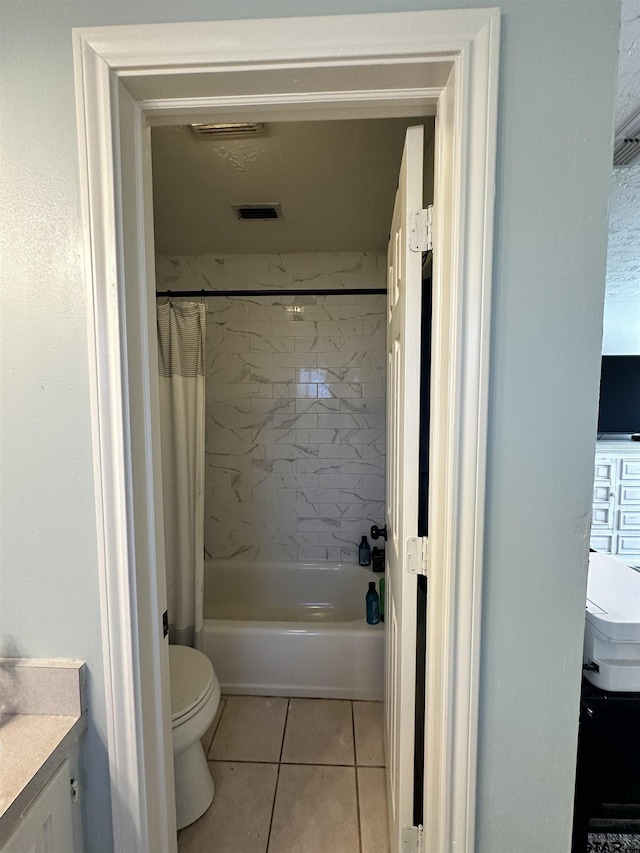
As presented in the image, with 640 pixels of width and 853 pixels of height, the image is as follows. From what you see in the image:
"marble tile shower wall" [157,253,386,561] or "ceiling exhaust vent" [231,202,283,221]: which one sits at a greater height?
"ceiling exhaust vent" [231,202,283,221]

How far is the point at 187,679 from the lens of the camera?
1468 mm

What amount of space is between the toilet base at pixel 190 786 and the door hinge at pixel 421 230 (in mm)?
1735

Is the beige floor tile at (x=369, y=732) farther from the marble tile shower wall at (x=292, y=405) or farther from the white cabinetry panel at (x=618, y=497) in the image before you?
the white cabinetry panel at (x=618, y=497)

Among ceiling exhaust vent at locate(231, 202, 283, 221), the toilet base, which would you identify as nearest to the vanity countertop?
the toilet base

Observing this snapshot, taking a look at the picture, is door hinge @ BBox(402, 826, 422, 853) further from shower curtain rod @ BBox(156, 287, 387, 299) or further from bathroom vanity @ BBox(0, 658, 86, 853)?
shower curtain rod @ BBox(156, 287, 387, 299)

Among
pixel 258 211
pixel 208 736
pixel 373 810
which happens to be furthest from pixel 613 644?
pixel 258 211

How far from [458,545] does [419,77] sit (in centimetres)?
91

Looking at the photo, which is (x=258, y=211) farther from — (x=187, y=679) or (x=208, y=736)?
(x=208, y=736)

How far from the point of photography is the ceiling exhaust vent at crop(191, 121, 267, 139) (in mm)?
1281

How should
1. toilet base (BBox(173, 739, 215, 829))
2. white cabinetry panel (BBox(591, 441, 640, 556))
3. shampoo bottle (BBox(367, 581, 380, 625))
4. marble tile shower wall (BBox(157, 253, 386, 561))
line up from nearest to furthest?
toilet base (BBox(173, 739, 215, 829)) < shampoo bottle (BBox(367, 581, 380, 625)) < marble tile shower wall (BBox(157, 253, 386, 561)) < white cabinetry panel (BBox(591, 441, 640, 556))

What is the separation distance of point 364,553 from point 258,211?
2070 millimetres

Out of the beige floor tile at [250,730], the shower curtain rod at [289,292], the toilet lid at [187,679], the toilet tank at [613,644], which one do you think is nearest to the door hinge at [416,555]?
the toilet tank at [613,644]

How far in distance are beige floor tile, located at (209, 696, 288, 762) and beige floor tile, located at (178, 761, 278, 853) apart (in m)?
0.05

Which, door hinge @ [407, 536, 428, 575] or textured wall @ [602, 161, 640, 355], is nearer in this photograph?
door hinge @ [407, 536, 428, 575]
